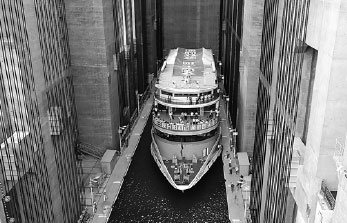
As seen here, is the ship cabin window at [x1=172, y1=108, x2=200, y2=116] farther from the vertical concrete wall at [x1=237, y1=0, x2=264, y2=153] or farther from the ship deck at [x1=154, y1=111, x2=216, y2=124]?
the vertical concrete wall at [x1=237, y1=0, x2=264, y2=153]

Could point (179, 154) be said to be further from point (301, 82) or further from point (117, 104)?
point (301, 82)

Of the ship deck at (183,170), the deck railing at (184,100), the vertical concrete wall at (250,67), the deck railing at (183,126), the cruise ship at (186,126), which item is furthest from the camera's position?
the deck railing at (184,100)

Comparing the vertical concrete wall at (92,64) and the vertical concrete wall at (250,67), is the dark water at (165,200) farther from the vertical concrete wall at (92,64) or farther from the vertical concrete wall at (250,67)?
the vertical concrete wall at (92,64)

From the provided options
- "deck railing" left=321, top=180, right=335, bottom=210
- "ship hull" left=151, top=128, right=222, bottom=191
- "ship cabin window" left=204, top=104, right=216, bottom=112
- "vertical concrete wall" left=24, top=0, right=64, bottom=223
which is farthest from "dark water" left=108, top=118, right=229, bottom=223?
"deck railing" left=321, top=180, right=335, bottom=210

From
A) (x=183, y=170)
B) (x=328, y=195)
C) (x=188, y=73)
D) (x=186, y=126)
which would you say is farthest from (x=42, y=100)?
(x=188, y=73)

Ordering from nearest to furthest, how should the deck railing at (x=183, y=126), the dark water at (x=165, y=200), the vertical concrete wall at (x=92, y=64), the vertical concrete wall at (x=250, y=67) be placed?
the dark water at (x=165, y=200) → the vertical concrete wall at (x=250, y=67) → the vertical concrete wall at (x=92, y=64) → the deck railing at (x=183, y=126)

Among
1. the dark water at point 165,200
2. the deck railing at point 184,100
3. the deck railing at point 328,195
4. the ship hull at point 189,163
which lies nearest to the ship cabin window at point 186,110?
the deck railing at point 184,100

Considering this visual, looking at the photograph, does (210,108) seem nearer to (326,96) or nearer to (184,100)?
(184,100)
